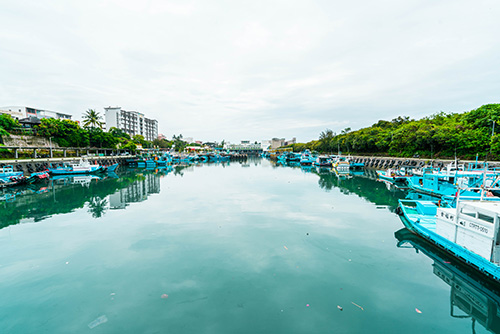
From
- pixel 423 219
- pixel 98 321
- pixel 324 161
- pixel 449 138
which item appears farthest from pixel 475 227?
pixel 324 161

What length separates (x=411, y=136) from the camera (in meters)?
44.4

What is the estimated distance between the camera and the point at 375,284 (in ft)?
23.2

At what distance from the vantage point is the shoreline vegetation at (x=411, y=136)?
118ft

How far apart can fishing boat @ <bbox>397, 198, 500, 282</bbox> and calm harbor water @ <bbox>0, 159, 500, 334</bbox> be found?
61 centimetres

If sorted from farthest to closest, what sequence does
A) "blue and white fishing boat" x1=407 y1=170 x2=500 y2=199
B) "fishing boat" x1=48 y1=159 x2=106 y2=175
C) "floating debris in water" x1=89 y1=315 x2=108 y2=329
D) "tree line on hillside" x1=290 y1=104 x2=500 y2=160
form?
"tree line on hillside" x1=290 y1=104 x2=500 y2=160 → "fishing boat" x1=48 y1=159 x2=106 y2=175 → "blue and white fishing boat" x1=407 y1=170 x2=500 y2=199 → "floating debris in water" x1=89 y1=315 x2=108 y2=329

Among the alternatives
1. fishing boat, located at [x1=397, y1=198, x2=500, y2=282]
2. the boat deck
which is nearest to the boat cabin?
fishing boat, located at [x1=397, y1=198, x2=500, y2=282]

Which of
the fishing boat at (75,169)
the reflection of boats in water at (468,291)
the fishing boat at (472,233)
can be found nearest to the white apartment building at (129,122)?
the fishing boat at (75,169)

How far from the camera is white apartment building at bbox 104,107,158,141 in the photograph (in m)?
85.5

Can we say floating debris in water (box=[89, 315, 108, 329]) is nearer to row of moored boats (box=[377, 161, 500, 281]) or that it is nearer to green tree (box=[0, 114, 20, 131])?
row of moored boats (box=[377, 161, 500, 281])

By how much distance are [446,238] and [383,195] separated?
1351 centimetres

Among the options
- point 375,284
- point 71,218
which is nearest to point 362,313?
point 375,284

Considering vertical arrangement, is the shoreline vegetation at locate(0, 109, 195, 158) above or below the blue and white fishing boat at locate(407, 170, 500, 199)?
above

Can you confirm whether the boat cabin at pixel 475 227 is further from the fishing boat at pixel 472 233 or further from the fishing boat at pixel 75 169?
the fishing boat at pixel 75 169

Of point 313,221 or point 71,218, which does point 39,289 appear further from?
point 313,221
